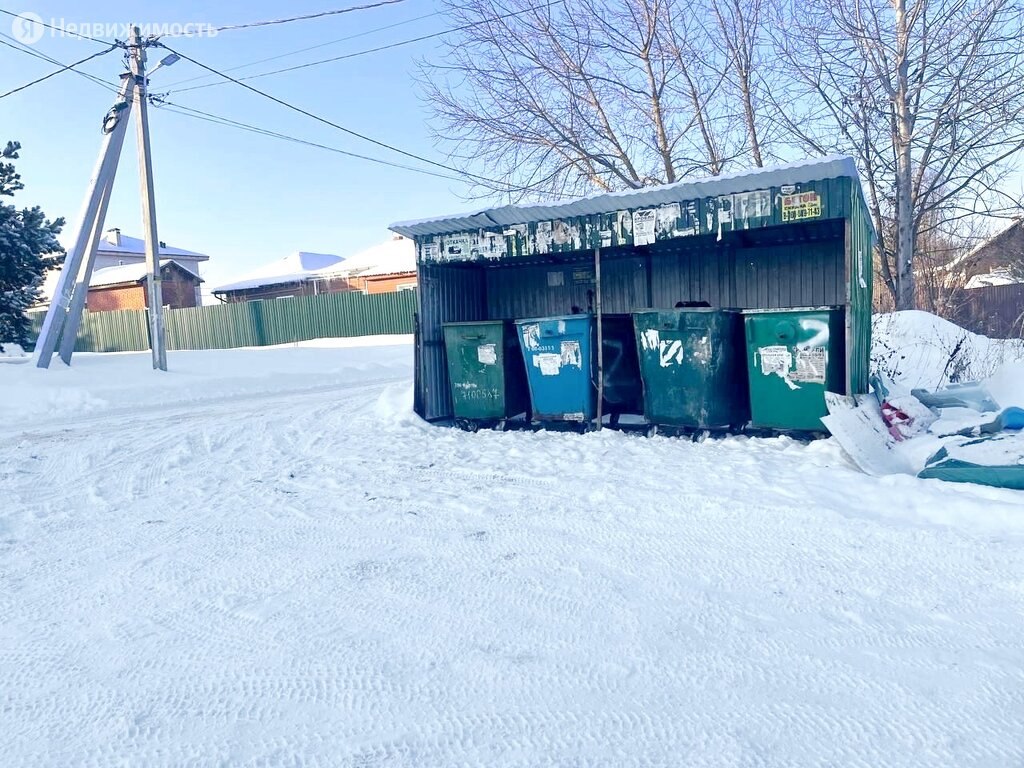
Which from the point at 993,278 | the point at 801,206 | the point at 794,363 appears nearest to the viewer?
the point at 801,206

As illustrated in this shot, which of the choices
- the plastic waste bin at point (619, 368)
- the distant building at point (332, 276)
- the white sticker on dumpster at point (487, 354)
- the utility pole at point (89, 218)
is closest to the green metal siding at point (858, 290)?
the plastic waste bin at point (619, 368)

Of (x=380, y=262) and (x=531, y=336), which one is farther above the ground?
(x=380, y=262)

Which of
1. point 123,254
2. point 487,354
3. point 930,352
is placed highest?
point 123,254

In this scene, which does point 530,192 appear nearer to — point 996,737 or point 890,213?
point 890,213

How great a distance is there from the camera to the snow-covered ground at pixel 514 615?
1.89m

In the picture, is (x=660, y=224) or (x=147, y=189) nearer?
(x=660, y=224)

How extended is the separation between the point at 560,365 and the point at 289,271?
34.3 m

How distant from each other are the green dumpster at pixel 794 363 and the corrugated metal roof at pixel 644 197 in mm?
1022

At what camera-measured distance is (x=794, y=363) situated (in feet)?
18.3

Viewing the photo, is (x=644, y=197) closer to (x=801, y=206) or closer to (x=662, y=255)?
(x=801, y=206)

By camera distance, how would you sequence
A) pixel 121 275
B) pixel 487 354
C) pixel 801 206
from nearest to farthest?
pixel 801 206 < pixel 487 354 < pixel 121 275

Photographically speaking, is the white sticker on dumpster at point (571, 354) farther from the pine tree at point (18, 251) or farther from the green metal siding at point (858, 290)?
the pine tree at point (18, 251)

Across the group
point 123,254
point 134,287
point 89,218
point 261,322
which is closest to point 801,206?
point 89,218

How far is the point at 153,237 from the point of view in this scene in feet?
41.9
